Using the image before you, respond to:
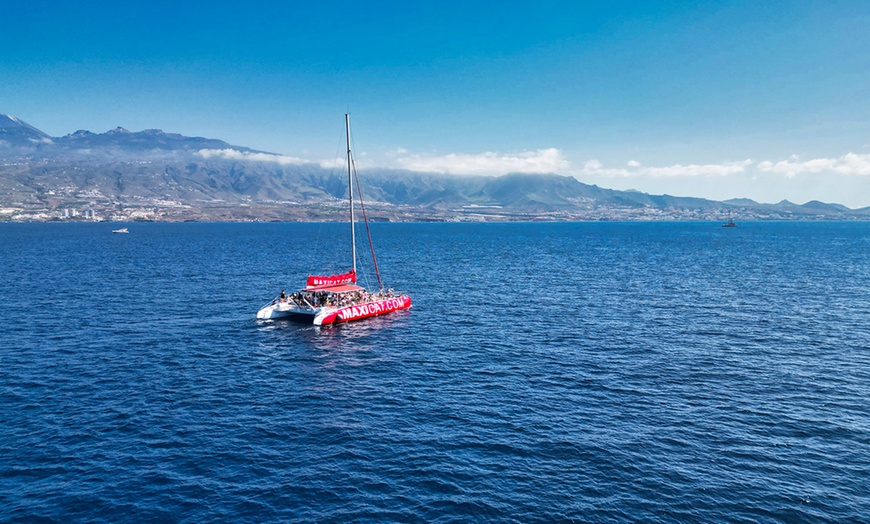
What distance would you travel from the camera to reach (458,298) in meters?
90.1

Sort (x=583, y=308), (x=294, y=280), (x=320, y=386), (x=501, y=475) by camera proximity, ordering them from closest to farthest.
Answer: (x=501, y=475) < (x=320, y=386) < (x=583, y=308) < (x=294, y=280)

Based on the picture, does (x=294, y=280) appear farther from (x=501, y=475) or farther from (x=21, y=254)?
(x=21, y=254)

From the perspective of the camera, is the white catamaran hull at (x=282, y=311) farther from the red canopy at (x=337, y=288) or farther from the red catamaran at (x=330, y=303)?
the red canopy at (x=337, y=288)

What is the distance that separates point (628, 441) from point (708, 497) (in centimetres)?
674

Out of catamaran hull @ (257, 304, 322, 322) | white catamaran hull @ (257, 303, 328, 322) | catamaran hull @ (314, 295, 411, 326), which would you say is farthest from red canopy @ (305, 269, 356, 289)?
catamaran hull @ (314, 295, 411, 326)

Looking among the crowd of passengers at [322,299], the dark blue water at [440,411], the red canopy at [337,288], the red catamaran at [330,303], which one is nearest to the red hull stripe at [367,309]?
the red catamaran at [330,303]

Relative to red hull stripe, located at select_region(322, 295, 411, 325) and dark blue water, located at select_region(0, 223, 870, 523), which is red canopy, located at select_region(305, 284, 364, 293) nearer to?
red hull stripe, located at select_region(322, 295, 411, 325)

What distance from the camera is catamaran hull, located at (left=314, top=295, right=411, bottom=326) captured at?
71.1m

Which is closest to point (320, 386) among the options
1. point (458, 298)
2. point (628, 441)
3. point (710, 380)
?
point (628, 441)

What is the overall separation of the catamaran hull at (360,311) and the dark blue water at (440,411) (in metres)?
2.49

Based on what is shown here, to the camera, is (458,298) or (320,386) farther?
(458,298)

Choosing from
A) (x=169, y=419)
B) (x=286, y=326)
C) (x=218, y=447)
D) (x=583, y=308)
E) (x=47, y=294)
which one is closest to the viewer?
(x=218, y=447)

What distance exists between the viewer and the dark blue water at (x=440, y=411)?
29.6m

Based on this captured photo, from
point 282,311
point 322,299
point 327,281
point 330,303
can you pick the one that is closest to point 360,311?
point 330,303
